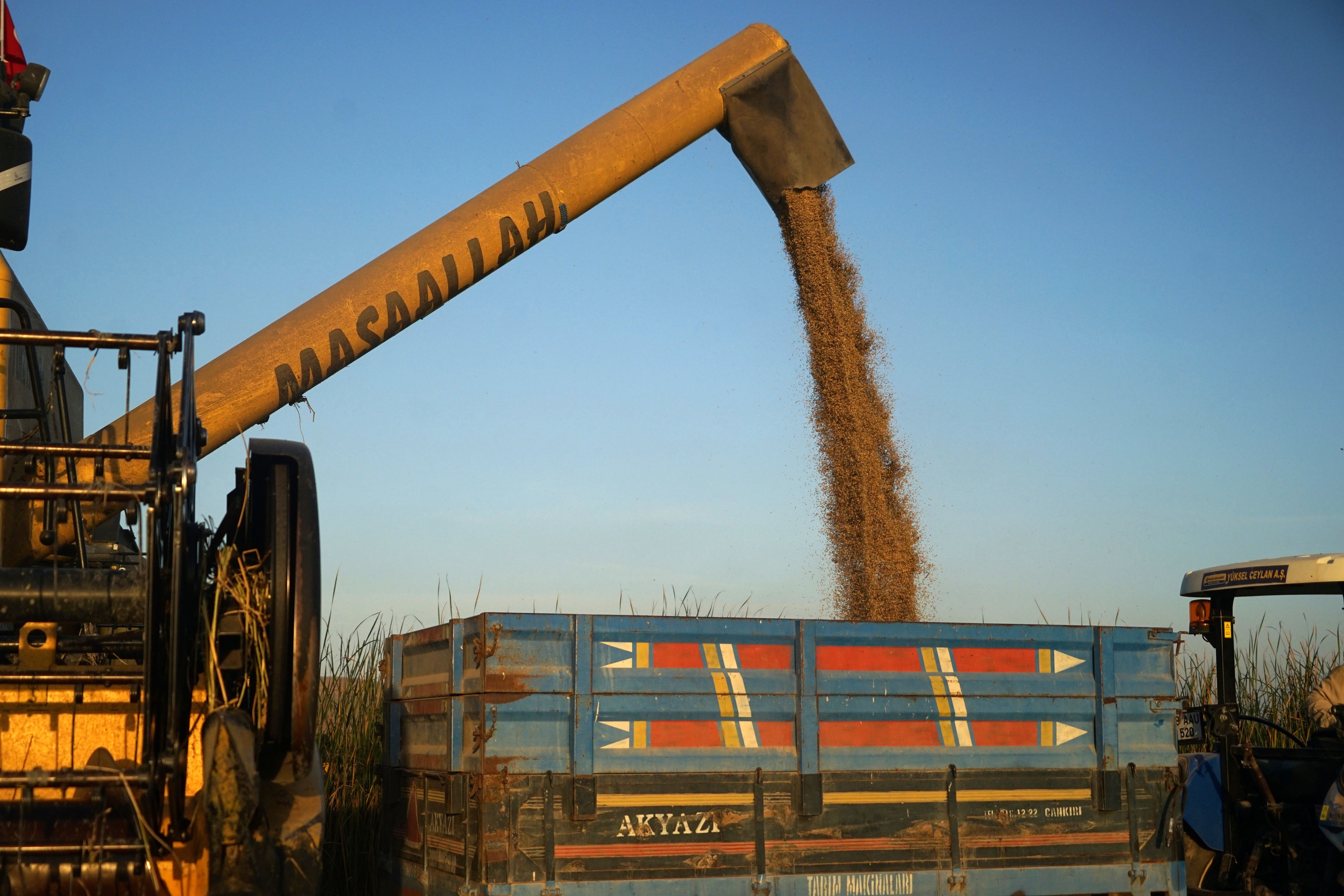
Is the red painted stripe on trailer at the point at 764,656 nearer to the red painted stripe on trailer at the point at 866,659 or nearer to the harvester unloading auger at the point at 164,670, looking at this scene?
the red painted stripe on trailer at the point at 866,659

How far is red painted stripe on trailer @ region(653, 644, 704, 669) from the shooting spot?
5.62 m

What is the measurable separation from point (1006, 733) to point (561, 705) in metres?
2.27

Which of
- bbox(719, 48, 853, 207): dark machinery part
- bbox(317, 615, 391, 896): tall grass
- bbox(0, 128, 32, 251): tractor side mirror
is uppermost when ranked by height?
bbox(719, 48, 853, 207): dark machinery part

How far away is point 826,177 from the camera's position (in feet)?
28.4

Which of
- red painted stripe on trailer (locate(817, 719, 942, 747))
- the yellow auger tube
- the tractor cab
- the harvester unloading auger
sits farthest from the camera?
the tractor cab

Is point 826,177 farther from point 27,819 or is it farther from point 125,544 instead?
point 27,819

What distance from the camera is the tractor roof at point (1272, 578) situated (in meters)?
6.34

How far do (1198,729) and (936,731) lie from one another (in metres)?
1.65

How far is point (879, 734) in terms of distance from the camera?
588 cm

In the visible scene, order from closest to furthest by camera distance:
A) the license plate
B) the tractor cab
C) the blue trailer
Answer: the blue trailer
the tractor cab
the license plate

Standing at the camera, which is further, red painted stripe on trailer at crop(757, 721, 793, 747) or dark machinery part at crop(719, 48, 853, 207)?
dark machinery part at crop(719, 48, 853, 207)

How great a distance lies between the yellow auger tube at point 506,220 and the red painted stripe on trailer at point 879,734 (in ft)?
10.0

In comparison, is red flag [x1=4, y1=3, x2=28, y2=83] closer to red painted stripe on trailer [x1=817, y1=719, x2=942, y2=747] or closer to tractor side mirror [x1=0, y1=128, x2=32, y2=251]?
tractor side mirror [x1=0, y1=128, x2=32, y2=251]

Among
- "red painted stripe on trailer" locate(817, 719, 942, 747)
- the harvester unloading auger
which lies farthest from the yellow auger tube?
"red painted stripe on trailer" locate(817, 719, 942, 747)
